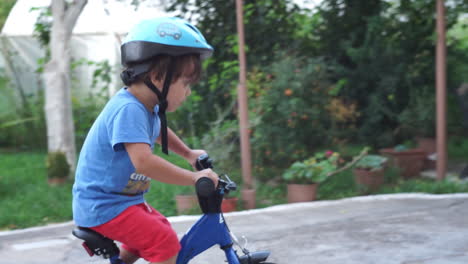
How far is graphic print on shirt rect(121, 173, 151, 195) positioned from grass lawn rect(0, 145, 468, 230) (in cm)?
301

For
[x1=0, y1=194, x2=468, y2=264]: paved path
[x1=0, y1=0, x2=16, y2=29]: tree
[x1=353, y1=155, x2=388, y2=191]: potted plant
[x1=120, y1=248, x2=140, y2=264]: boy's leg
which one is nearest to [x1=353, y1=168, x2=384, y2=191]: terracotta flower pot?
[x1=353, y1=155, x2=388, y2=191]: potted plant

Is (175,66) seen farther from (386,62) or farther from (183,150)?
(386,62)

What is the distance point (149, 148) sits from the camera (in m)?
1.97

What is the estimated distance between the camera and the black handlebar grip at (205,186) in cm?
197

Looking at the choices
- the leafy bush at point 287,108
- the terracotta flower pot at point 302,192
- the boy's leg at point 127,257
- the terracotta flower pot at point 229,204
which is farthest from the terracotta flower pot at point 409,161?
the boy's leg at point 127,257

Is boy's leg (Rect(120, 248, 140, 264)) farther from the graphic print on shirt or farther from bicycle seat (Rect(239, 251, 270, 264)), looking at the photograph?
bicycle seat (Rect(239, 251, 270, 264))

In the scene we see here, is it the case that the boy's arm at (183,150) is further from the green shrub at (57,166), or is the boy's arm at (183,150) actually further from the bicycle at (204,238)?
the green shrub at (57,166)

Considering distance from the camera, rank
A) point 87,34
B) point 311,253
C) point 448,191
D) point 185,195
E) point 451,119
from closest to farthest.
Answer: point 311,253, point 185,195, point 448,191, point 451,119, point 87,34

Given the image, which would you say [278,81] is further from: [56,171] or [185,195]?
[56,171]

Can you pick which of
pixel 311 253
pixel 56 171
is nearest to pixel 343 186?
pixel 311 253

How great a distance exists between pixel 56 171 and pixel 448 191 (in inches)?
193

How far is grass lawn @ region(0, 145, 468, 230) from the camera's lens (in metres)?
5.08

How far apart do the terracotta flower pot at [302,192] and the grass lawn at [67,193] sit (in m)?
0.19

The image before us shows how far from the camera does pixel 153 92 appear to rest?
2080 mm
